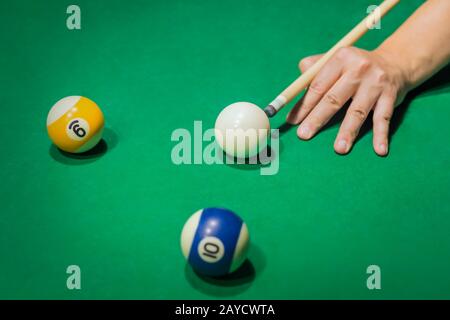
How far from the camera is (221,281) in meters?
1.76

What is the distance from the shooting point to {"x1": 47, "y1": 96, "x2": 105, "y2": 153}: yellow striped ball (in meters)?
2.25

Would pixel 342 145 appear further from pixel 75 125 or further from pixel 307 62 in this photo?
pixel 75 125

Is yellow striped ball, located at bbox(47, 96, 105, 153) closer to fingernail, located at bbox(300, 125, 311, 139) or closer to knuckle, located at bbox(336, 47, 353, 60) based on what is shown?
fingernail, located at bbox(300, 125, 311, 139)

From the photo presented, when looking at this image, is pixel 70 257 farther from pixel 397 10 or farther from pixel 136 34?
pixel 397 10

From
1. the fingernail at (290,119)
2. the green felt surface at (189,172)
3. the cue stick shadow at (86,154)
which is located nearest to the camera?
the green felt surface at (189,172)

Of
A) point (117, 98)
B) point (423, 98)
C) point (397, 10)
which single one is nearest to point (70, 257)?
point (117, 98)

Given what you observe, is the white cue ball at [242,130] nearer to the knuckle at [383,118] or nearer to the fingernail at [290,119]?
the fingernail at [290,119]

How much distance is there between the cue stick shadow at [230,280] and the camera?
1.72 m

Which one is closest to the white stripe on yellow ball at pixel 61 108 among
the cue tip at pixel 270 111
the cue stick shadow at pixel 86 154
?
the cue stick shadow at pixel 86 154

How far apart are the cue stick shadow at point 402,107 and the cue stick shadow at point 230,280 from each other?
81 centimetres

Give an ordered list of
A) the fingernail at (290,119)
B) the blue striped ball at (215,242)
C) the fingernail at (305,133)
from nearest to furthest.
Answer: the blue striped ball at (215,242)
the fingernail at (305,133)
the fingernail at (290,119)

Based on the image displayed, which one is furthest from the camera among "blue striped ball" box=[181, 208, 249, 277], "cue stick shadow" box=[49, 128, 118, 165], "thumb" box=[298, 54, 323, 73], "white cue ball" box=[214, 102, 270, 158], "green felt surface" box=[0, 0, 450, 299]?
"thumb" box=[298, 54, 323, 73]

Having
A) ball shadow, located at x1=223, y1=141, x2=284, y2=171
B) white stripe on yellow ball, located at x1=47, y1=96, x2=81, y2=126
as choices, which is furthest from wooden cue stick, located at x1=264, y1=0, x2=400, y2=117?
white stripe on yellow ball, located at x1=47, y1=96, x2=81, y2=126
